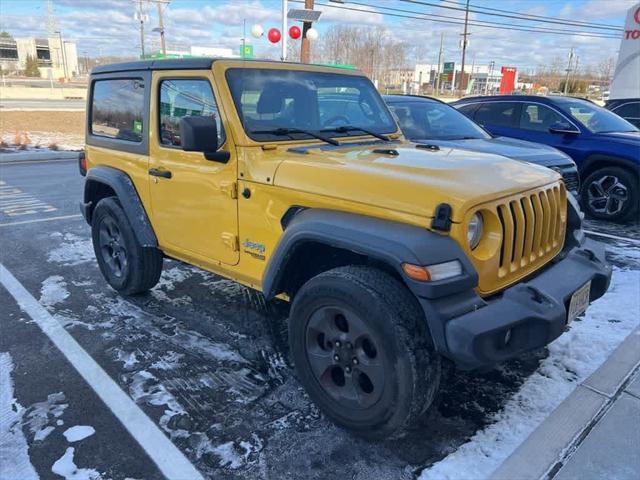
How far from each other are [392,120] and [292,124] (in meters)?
1.03

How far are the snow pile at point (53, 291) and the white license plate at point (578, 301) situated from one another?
3.89 m

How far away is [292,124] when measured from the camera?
3.35m

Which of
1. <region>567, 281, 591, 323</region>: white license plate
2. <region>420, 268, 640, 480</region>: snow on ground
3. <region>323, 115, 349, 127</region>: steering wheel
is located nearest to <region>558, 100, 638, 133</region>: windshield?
<region>420, 268, 640, 480</region>: snow on ground

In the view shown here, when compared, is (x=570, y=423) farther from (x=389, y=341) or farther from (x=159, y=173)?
(x=159, y=173)

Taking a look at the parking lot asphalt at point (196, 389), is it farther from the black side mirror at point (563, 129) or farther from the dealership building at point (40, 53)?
the dealership building at point (40, 53)

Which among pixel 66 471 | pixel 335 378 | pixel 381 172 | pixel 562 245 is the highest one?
pixel 381 172

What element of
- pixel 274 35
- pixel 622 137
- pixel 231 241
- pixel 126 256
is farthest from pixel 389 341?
pixel 274 35

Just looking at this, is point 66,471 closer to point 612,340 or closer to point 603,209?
point 612,340

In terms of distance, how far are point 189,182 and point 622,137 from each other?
248 inches

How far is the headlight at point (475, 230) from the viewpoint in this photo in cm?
242

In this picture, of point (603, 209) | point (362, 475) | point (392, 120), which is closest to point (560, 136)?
point (603, 209)

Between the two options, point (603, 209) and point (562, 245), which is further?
point (603, 209)

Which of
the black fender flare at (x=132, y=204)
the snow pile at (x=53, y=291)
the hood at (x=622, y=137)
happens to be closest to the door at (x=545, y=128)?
the hood at (x=622, y=137)

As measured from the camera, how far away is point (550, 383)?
10.2ft
